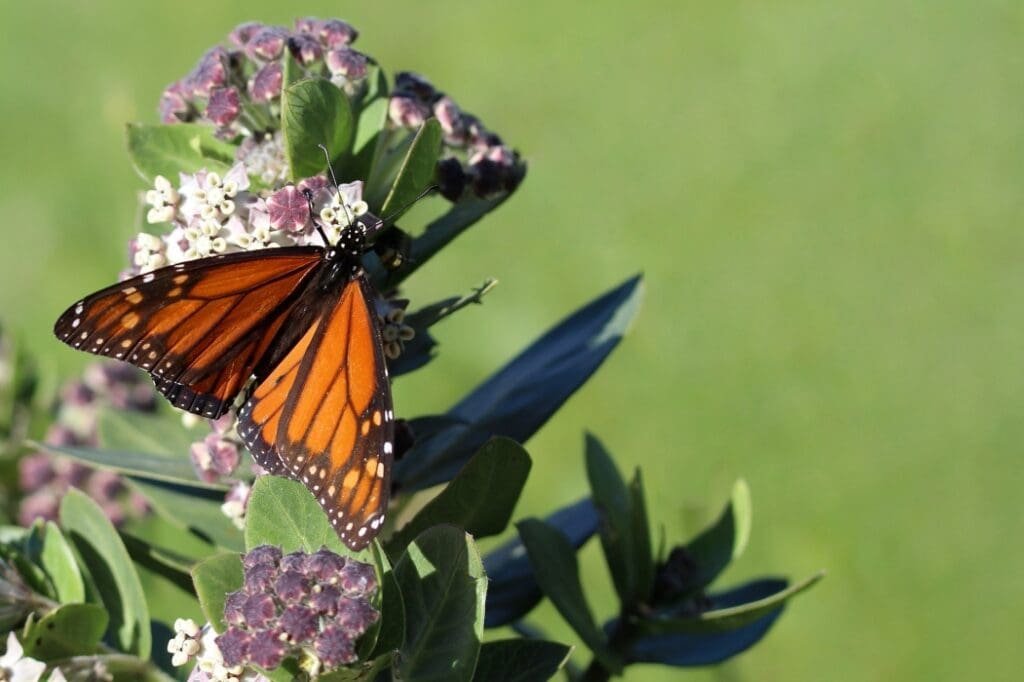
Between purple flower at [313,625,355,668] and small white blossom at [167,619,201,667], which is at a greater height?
purple flower at [313,625,355,668]

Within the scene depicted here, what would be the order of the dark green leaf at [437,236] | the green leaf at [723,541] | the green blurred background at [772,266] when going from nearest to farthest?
the dark green leaf at [437,236] < the green leaf at [723,541] < the green blurred background at [772,266]

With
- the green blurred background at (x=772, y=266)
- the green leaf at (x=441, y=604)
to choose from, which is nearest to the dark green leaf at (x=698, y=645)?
the green leaf at (x=441, y=604)

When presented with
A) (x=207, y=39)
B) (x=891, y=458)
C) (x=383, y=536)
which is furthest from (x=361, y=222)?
(x=207, y=39)

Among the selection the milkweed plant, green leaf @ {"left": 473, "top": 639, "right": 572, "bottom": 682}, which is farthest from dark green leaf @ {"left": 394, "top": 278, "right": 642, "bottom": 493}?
green leaf @ {"left": 473, "top": 639, "right": 572, "bottom": 682}

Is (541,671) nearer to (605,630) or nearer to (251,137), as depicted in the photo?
(605,630)

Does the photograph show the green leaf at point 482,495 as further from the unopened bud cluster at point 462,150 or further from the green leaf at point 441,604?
the unopened bud cluster at point 462,150

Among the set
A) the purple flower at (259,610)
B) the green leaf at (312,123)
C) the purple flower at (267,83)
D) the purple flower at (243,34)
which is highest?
the purple flower at (243,34)

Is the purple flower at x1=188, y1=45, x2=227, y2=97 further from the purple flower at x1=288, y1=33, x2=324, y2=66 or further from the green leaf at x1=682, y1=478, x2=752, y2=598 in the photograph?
the green leaf at x1=682, y1=478, x2=752, y2=598
